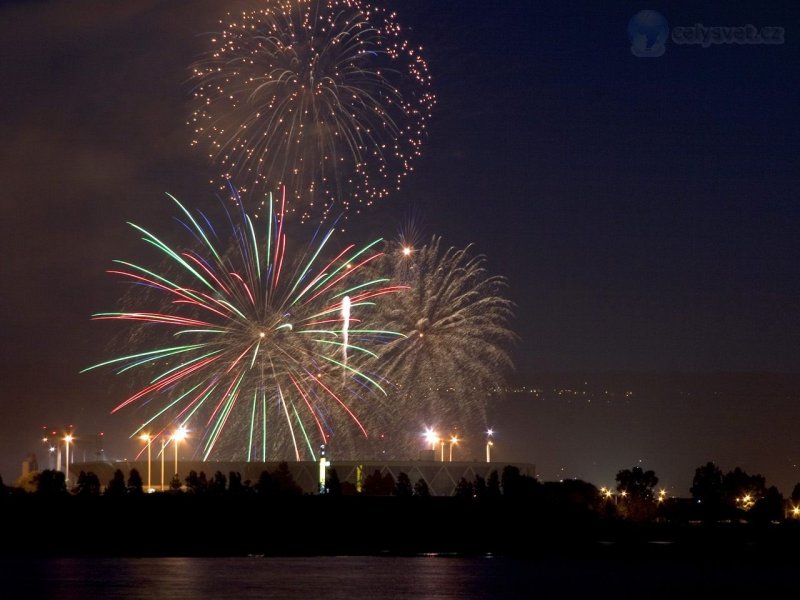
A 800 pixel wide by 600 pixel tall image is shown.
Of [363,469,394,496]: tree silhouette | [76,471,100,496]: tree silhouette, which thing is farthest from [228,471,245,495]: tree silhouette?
[363,469,394,496]: tree silhouette

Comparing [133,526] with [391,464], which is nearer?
[133,526]

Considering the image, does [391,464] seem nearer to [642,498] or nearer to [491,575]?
[642,498]

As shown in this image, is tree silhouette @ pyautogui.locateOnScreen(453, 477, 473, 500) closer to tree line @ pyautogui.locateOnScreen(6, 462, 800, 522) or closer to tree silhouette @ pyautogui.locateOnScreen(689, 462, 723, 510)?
tree line @ pyautogui.locateOnScreen(6, 462, 800, 522)

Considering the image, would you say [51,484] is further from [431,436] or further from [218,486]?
[431,436]

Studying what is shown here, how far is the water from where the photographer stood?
149 feet

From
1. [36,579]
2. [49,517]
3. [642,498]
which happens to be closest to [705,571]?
[36,579]

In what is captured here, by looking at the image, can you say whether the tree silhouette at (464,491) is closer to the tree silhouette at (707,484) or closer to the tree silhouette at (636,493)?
the tree silhouette at (636,493)

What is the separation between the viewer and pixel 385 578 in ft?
168

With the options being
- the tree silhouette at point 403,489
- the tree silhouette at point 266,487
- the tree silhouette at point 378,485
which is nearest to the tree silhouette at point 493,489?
the tree silhouette at point 403,489

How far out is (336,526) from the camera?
7525 centimetres

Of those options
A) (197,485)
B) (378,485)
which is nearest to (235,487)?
(197,485)

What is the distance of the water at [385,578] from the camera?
45406 millimetres

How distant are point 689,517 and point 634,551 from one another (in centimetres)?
3590

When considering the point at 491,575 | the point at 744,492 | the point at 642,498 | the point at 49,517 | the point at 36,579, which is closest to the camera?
the point at 36,579
